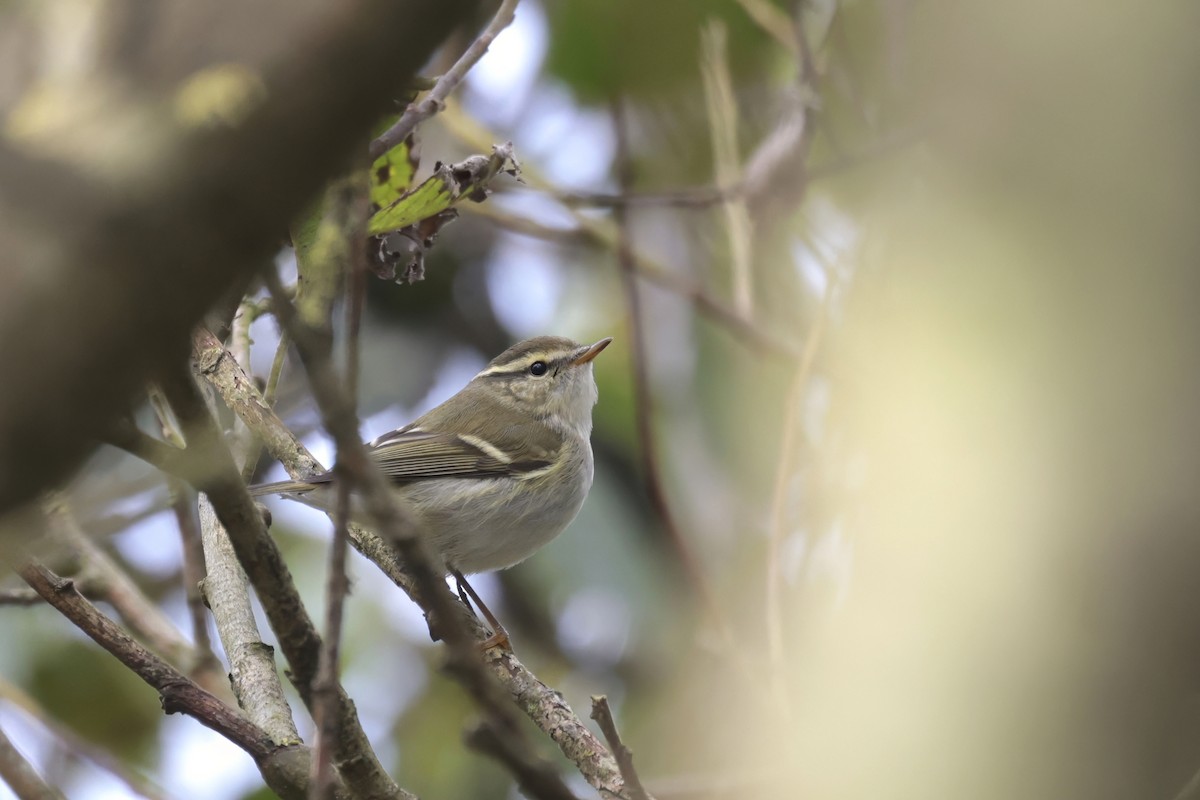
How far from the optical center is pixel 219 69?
0.81 meters

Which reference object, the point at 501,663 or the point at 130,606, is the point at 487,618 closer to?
the point at 501,663

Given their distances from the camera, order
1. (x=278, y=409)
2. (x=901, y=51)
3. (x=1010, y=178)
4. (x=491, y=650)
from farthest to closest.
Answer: (x=278, y=409), (x=901, y=51), (x=491, y=650), (x=1010, y=178)

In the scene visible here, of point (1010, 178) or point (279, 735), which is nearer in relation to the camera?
point (1010, 178)

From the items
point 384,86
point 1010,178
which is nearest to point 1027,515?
point 1010,178

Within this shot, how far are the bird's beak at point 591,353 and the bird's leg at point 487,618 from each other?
42.0 inches

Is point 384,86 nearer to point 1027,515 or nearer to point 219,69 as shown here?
point 219,69

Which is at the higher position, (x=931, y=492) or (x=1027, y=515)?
(x=931, y=492)

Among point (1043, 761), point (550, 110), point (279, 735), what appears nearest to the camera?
point (1043, 761)

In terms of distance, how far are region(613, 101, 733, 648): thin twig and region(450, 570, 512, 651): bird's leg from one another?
1.96 ft

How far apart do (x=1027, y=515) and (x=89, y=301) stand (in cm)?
89

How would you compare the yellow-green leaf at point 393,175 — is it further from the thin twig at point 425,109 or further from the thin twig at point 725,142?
the thin twig at point 725,142

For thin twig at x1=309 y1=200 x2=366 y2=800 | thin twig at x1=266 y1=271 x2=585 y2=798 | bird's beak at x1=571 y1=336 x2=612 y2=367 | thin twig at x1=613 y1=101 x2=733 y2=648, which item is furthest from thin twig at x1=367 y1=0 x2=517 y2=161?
bird's beak at x1=571 y1=336 x2=612 y2=367

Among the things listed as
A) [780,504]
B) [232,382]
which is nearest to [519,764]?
[232,382]

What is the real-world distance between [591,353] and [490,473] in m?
0.77
